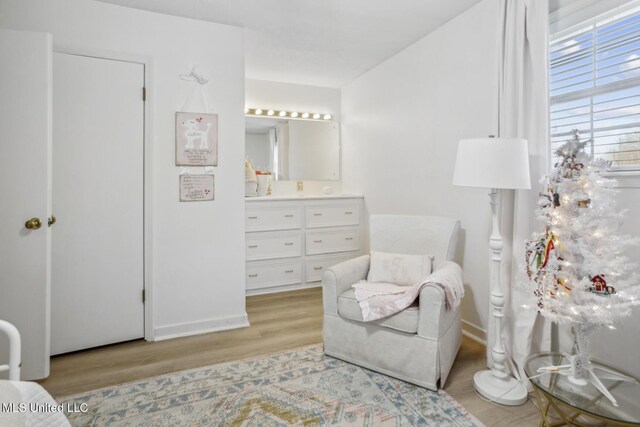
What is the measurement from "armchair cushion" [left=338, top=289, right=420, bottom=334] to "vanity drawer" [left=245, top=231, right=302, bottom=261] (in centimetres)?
170

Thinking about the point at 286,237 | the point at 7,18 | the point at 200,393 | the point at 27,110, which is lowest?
the point at 200,393

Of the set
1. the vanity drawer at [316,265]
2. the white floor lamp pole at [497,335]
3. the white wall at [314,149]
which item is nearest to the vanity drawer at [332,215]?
the vanity drawer at [316,265]

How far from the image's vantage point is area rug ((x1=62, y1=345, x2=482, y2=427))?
1.79 metres

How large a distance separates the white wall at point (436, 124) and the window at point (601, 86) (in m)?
0.37

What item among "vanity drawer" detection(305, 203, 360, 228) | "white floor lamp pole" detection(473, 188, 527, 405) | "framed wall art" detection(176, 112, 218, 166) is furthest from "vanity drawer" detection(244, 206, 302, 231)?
"white floor lamp pole" detection(473, 188, 527, 405)

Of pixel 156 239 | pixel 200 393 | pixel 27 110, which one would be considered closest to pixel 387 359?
pixel 200 393

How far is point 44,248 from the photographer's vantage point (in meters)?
2.16

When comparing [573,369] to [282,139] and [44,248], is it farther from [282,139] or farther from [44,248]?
[282,139]

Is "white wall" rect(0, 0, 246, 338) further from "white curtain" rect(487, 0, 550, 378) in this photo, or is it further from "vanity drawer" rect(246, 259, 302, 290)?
"white curtain" rect(487, 0, 550, 378)

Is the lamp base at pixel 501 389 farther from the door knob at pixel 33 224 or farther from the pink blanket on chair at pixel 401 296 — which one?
the door knob at pixel 33 224

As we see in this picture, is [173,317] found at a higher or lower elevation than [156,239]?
lower

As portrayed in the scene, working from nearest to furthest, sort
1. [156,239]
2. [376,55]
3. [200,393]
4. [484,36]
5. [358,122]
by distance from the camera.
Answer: [200,393] < [484,36] < [156,239] < [376,55] < [358,122]

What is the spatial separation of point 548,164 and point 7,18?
356cm

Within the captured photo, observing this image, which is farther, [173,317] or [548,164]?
[173,317]
